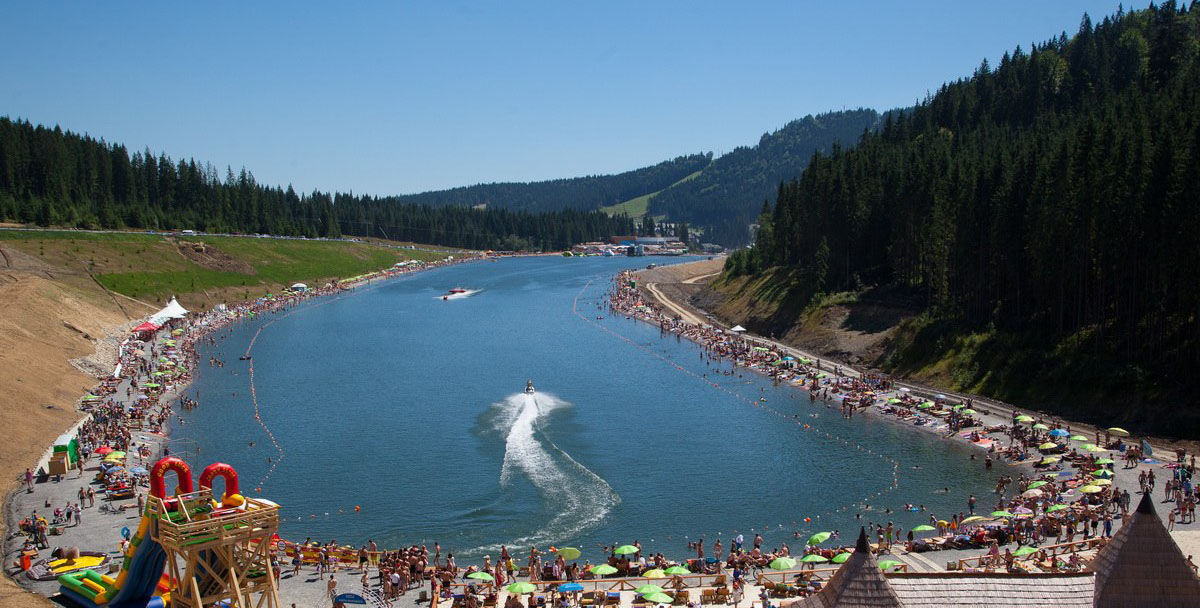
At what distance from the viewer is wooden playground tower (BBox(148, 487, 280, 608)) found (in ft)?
80.1

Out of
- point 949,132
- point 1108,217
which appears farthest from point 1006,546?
point 949,132

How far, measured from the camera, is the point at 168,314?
10512 centimetres

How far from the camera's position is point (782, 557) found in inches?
1446

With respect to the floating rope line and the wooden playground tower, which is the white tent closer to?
the floating rope line

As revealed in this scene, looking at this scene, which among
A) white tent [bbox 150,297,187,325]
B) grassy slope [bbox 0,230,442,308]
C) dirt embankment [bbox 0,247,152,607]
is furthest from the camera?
grassy slope [bbox 0,230,442,308]

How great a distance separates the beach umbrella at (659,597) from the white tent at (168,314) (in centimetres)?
8398

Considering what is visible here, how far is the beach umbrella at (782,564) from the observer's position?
35.8 m

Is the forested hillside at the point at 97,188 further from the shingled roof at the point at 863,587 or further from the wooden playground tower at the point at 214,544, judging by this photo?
the shingled roof at the point at 863,587

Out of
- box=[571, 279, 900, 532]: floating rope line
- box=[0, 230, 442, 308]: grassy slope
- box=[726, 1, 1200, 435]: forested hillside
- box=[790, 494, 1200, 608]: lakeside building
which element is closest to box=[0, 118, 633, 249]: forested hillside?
box=[0, 230, 442, 308]: grassy slope

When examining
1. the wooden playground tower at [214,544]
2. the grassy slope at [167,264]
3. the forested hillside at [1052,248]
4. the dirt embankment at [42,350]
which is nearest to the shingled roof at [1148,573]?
the wooden playground tower at [214,544]

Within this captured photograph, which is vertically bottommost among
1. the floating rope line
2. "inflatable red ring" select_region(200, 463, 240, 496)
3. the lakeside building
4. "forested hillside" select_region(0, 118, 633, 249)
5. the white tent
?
the floating rope line

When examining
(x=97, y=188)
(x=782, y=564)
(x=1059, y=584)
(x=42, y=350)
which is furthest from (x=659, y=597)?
(x=97, y=188)

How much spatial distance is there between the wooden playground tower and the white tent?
82.1 metres

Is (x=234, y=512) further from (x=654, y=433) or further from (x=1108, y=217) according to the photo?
(x=1108, y=217)
